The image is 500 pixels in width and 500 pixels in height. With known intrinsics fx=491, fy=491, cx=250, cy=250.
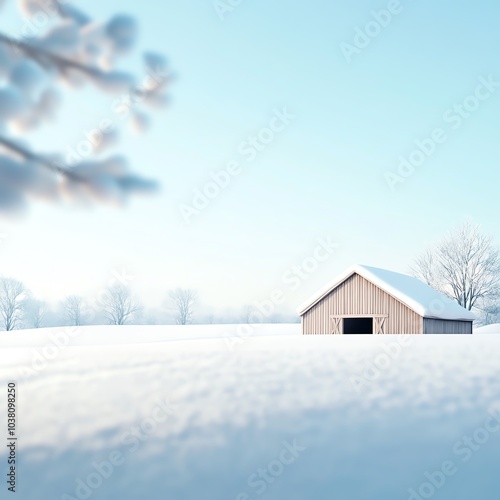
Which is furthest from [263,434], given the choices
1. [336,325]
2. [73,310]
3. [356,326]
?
[73,310]

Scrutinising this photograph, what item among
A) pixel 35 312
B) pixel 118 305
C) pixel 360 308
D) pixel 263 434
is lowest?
pixel 263 434

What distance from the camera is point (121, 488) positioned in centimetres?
426

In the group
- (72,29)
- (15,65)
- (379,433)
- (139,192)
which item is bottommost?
(379,433)

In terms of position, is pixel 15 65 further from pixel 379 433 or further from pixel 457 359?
pixel 457 359

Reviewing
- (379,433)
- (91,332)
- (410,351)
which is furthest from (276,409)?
(91,332)

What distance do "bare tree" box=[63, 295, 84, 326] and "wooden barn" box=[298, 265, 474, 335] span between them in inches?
1682

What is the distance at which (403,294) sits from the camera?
2166 centimetres

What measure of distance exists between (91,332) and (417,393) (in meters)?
38.5

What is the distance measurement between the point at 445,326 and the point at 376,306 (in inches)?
173

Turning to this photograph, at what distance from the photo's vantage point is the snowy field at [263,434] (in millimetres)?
4227

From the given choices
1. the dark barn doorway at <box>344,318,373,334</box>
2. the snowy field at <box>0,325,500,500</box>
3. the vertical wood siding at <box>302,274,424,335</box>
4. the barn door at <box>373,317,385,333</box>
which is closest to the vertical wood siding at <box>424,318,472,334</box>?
the vertical wood siding at <box>302,274,424,335</box>

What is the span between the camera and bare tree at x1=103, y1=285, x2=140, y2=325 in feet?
192

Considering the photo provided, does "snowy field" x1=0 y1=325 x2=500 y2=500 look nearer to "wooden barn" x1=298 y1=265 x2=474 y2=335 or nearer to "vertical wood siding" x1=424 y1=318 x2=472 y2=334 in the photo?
"wooden barn" x1=298 y1=265 x2=474 y2=335

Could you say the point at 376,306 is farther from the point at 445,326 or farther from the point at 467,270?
the point at 467,270
